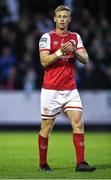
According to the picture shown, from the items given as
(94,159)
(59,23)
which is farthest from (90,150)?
(59,23)

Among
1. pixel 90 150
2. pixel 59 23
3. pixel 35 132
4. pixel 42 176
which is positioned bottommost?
pixel 35 132

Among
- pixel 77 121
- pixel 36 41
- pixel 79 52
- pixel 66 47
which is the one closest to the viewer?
pixel 66 47

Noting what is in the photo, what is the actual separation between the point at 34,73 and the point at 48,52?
34.5 ft

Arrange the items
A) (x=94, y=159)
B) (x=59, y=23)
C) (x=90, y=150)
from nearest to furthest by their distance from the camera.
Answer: (x=59, y=23)
(x=94, y=159)
(x=90, y=150)

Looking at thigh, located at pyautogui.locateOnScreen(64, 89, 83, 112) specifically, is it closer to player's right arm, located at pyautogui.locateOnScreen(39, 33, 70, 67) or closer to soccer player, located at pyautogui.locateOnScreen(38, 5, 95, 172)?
soccer player, located at pyautogui.locateOnScreen(38, 5, 95, 172)

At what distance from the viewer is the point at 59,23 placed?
10727 mm

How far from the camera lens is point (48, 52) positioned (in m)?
10.8

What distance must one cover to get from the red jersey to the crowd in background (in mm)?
10200

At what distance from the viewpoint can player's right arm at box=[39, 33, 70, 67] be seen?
10523 mm

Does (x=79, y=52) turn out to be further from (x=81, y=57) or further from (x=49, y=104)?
(x=49, y=104)

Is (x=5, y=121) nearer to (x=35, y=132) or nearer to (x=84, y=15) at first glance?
(x=35, y=132)

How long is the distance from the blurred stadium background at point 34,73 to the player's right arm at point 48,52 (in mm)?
10277

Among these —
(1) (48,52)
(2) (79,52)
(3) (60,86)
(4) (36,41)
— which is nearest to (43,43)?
(1) (48,52)

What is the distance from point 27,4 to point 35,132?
395cm
